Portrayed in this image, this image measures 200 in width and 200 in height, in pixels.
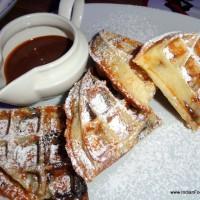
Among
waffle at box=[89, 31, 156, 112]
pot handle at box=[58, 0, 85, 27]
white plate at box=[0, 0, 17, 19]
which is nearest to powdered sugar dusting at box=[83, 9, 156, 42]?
pot handle at box=[58, 0, 85, 27]

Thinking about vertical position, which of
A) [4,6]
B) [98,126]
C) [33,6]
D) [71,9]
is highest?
[71,9]

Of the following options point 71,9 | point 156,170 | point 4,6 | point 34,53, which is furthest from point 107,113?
point 4,6

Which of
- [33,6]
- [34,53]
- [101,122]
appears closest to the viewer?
[101,122]

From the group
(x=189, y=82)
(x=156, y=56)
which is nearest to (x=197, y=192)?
(x=189, y=82)

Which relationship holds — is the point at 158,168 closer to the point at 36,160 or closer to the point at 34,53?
the point at 36,160

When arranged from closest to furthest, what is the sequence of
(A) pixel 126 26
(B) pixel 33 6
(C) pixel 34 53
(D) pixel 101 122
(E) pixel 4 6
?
1. (D) pixel 101 122
2. (C) pixel 34 53
3. (A) pixel 126 26
4. (E) pixel 4 6
5. (B) pixel 33 6

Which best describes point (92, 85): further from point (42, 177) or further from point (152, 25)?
point (152, 25)

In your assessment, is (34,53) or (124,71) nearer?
(124,71)
